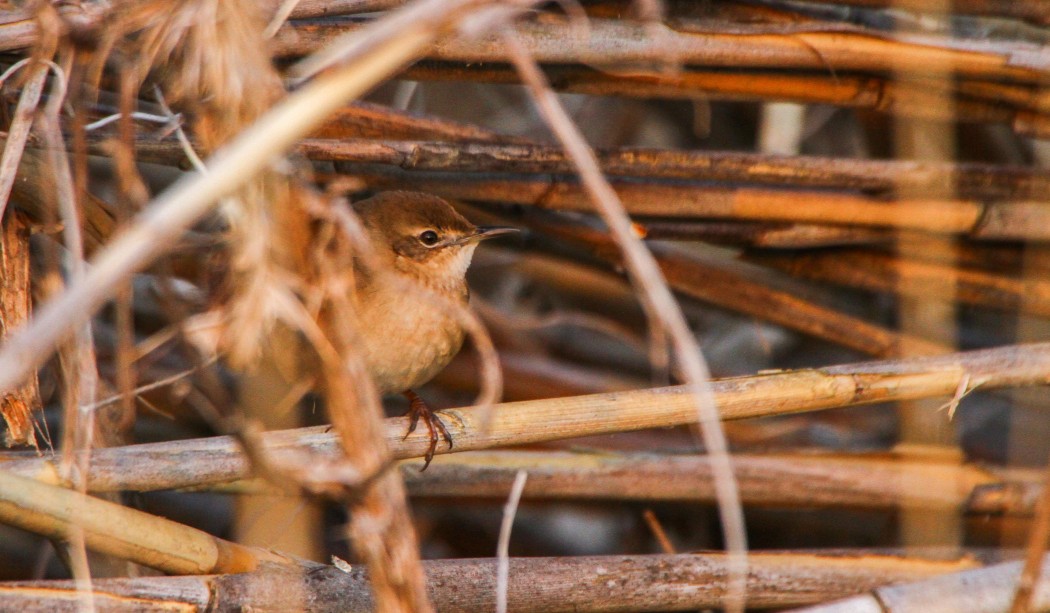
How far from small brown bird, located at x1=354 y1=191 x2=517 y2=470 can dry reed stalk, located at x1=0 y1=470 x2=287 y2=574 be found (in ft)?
1.83

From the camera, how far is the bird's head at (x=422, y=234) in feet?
8.46

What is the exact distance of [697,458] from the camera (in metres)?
2.52

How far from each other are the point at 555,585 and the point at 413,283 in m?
0.86

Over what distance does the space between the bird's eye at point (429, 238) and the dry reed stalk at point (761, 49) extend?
549mm

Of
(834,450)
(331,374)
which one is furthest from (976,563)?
(331,374)

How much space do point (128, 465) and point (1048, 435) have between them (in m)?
2.78

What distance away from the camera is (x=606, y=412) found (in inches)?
72.5

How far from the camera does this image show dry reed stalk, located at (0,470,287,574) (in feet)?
5.18

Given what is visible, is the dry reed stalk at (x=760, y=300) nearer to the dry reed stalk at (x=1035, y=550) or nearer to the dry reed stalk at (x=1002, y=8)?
the dry reed stalk at (x=1002, y=8)

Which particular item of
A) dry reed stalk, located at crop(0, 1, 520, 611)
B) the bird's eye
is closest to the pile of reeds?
dry reed stalk, located at crop(0, 1, 520, 611)

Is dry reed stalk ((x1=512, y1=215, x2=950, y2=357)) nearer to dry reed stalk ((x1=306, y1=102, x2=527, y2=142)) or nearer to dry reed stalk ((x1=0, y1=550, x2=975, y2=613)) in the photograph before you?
dry reed stalk ((x1=306, y1=102, x2=527, y2=142))

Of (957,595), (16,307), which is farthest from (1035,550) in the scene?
(16,307)

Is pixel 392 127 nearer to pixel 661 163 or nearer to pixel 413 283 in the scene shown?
pixel 413 283

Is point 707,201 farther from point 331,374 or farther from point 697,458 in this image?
point 331,374
